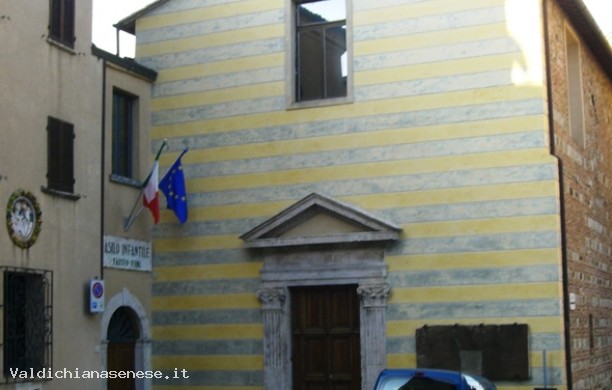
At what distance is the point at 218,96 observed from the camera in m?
19.3

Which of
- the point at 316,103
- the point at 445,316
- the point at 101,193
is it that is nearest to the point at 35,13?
the point at 101,193

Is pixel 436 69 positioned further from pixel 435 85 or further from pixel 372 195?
pixel 372 195

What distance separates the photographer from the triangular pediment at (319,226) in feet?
57.9

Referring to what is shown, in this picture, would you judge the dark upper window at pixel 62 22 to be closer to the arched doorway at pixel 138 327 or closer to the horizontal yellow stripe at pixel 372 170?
the horizontal yellow stripe at pixel 372 170

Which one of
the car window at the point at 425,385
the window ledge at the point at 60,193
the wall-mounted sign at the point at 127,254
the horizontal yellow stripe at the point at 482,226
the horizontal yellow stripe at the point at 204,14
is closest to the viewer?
the car window at the point at 425,385

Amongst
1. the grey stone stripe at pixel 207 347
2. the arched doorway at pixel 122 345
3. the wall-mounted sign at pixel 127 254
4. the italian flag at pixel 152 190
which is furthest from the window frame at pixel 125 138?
the grey stone stripe at pixel 207 347

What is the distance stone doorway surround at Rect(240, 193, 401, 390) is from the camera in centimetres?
1753

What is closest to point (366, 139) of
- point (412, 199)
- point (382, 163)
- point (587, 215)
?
point (382, 163)

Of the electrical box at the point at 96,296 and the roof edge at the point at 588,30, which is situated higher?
the roof edge at the point at 588,30

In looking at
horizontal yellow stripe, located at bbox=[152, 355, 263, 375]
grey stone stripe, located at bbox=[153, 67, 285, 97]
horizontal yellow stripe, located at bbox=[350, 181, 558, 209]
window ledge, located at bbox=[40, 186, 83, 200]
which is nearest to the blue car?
horizontal yellow stripe, located at bbox=[350, 181, 558, 209]

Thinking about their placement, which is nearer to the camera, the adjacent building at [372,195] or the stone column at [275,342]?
the adjacent building at [372,195]

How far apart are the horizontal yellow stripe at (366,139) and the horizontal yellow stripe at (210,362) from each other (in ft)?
11.8

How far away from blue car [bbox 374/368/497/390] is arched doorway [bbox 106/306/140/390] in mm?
6556

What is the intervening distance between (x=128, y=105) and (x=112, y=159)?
4.20 ft
